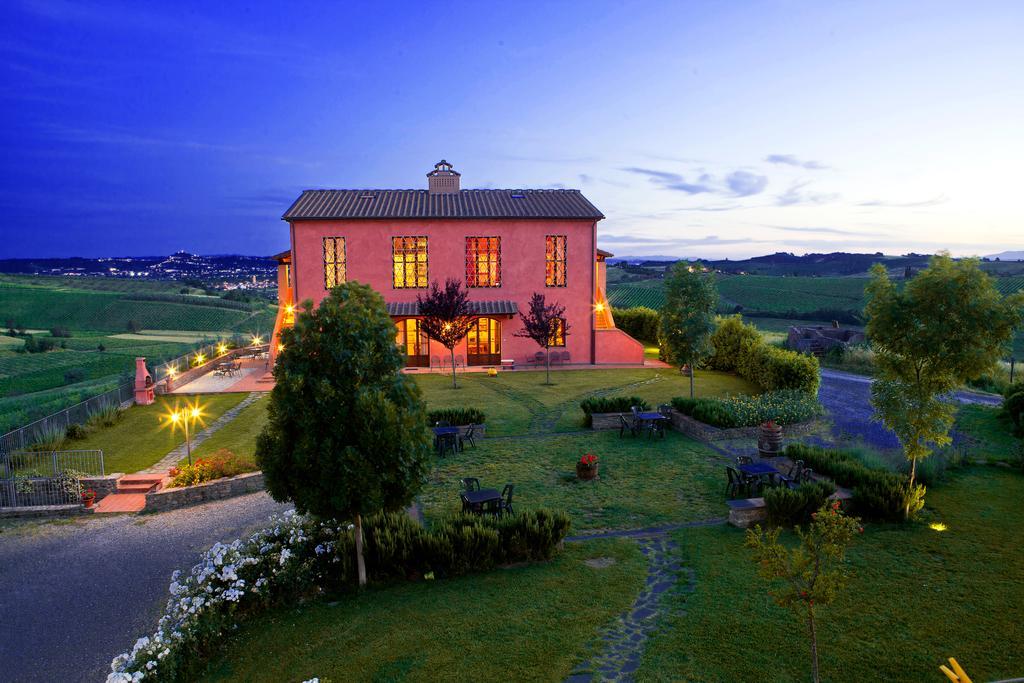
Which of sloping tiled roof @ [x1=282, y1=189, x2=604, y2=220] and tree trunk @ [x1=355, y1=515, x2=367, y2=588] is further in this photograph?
sloping tiled roof @ [x1=282, y1=189, x2=604, y2=220]

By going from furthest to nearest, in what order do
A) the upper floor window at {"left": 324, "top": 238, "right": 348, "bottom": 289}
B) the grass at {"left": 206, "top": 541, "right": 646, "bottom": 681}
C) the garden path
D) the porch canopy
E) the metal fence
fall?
the upper floor window at {"left": 324, "top": 238, "right": 348, "bottom": 289} → the porch canopy → the garden path → the metal fence → the grass at {"left": 206, "top": 541, "right": 646, "bottom": 681}

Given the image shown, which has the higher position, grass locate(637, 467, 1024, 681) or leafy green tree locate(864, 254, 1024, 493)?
leafy green tree locate(864, 254, 1024, 493)

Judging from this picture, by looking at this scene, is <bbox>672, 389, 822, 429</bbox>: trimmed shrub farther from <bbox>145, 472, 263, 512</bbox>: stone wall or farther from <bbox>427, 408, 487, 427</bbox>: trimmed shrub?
<bbox>145, 472, 263, 512</bbox>: stone wall

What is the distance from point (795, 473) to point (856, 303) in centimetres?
6417

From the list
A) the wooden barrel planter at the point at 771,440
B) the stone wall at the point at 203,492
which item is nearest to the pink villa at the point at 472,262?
the stone wall at the point at 203,492

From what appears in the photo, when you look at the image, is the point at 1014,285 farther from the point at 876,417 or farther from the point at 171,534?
the point at 171,534

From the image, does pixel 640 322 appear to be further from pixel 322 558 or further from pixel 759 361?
pixel 322 558

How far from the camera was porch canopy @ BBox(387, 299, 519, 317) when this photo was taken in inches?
1120

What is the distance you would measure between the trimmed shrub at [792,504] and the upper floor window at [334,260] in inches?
921

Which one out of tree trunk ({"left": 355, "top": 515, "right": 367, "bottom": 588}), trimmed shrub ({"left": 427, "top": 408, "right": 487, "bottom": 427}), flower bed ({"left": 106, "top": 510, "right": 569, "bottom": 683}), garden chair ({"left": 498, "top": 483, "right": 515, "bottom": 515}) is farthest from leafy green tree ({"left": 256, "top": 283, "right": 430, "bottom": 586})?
trimmed shrub ({"left": 427, "top": 408, "right": 487, "bottom": 427})

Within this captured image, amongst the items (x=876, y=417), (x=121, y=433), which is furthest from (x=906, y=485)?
(x=121, y=433)

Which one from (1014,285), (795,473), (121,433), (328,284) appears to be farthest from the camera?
(1014,285)

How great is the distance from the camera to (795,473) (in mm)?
12328

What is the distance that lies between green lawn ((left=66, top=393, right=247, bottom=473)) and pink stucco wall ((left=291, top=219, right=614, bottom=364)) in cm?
913
